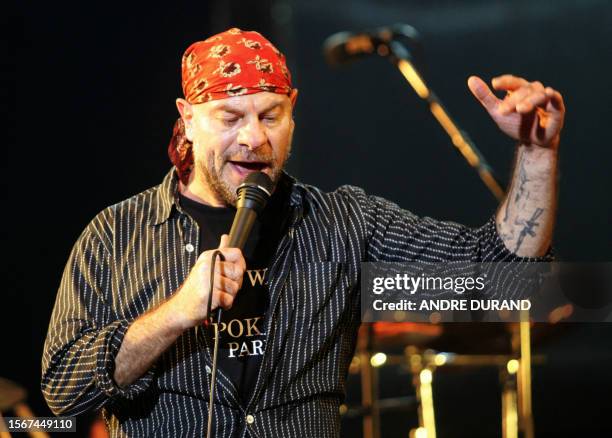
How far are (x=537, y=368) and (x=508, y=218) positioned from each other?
1.39m

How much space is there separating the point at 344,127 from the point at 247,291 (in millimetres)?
1720

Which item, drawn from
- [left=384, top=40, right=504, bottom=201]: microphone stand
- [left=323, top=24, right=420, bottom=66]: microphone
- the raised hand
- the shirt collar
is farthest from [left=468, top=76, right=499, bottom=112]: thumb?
[left=323, top=24, right=420, bottom=66]: microphone

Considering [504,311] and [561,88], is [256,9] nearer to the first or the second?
[561,88]

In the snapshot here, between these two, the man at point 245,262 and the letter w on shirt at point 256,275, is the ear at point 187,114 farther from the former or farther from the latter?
the letter w on shirt at point 256,275

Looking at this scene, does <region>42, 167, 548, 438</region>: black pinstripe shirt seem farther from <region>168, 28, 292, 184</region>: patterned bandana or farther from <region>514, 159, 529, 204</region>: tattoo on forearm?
<region>168, 28, 292, 184</region>: patterned bandana

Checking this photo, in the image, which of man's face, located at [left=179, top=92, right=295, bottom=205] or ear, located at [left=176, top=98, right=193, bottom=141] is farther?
ear, located at [left=176, top=98, right=193, bottom=141]

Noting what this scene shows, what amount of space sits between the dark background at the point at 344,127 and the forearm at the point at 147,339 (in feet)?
3.06

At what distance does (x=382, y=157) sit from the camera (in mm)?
3152

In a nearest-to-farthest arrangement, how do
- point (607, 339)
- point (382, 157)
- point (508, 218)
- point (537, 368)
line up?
point (508, 218), point (607, 339), point (537, 368), point (382, 157)

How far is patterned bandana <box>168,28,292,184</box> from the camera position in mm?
1589

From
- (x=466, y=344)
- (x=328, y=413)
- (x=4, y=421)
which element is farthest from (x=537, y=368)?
(x=4, y=421)

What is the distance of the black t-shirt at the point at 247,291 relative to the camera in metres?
1.55

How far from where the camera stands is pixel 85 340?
4.92 feet

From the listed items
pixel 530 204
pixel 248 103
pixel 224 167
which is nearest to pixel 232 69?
pixel 248 103
